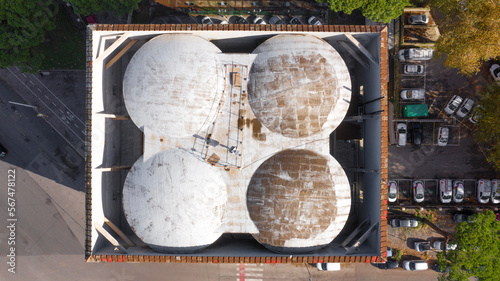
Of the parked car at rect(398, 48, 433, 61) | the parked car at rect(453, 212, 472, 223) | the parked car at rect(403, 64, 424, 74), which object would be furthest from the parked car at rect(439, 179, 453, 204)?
the parked car at rect(398, 48, 433, 61)

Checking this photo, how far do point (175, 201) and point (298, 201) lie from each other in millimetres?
9847

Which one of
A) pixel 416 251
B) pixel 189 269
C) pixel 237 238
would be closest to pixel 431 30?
pixel 416 251

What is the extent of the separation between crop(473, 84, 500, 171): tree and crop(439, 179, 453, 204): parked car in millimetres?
4866

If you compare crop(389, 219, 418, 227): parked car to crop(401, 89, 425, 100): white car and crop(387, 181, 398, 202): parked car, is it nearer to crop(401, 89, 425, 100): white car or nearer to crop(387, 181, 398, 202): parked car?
crop(387, 181, 398, 202): parked car

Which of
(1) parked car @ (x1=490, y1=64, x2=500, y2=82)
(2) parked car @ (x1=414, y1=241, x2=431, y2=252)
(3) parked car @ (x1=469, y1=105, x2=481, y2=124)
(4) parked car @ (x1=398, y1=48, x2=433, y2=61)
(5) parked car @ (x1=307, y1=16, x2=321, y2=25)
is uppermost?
(5) parked car @ (x1=307, y1=16, x2=321, y2=25)

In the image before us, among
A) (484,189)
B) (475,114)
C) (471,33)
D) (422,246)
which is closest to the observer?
(471,33)

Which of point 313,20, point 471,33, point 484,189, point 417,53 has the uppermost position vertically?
point 313,20

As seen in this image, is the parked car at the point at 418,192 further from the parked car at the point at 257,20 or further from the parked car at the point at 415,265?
the parked car at the point at 257,20

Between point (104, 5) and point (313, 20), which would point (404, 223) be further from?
point (104, 5)

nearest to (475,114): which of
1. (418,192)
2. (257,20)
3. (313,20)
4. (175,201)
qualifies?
(418,192)

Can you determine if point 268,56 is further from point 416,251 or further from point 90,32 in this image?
point 416,251

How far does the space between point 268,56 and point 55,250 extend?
3456 cm

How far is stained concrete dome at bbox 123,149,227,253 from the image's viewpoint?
71.7 feet

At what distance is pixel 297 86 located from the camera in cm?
2180
